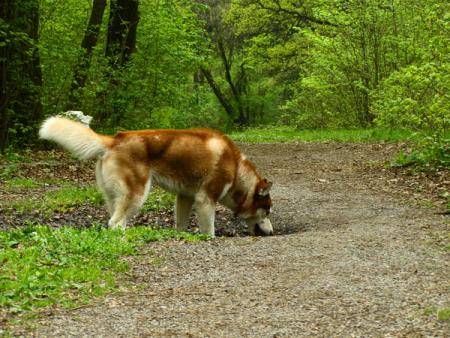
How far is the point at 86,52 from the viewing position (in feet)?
57.0

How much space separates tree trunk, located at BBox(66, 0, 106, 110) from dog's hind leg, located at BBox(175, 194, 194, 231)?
847 cm

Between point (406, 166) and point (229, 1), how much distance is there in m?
26.9

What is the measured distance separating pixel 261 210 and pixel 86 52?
32.6 ft

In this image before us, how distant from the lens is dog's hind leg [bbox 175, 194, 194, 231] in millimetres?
8914

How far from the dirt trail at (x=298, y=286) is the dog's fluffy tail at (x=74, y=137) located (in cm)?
161

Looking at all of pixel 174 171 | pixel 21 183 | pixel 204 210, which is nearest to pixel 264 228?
pixel 204 210

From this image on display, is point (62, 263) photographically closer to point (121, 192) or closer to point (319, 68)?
point (121, 192)

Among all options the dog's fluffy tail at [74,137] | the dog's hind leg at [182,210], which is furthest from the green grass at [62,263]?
the dog's hind leg at [182,210]

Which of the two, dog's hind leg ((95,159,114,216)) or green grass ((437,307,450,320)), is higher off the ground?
dog's hind leg ((95,159,114,216))

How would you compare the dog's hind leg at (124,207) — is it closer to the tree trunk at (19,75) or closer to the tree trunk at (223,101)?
the tree trunk at (19,75)

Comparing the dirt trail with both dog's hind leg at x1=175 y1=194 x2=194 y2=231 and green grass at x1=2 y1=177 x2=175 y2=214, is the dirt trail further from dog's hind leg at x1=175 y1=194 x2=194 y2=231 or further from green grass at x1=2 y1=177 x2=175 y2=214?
green grass at x1=2 y1=177 x2=175 y2=214

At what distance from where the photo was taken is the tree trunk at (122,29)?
1894 centimetres

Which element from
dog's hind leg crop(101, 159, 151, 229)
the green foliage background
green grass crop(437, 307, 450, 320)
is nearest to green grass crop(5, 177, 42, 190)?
the green foliage background

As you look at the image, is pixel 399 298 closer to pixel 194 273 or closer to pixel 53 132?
pixel 194 273
